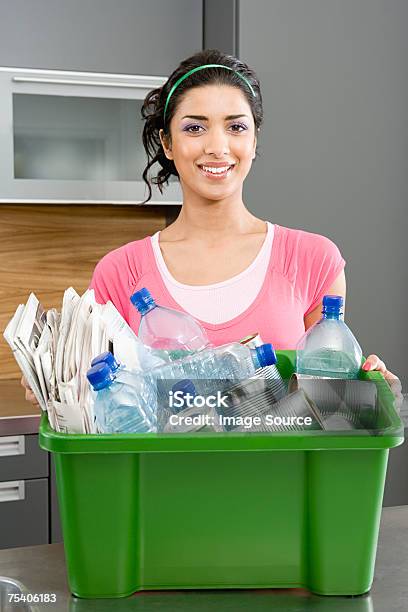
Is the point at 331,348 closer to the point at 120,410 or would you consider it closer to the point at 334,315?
the point at 334,315

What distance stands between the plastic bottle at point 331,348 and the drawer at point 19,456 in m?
1.65

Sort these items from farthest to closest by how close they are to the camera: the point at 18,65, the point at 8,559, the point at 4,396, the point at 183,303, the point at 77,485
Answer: the point at 4,396, the point at 18,65, the point at 183,303, the point at 8,559, the point at 77,485

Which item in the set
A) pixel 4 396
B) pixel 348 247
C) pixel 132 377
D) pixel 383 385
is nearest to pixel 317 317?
pixel 383 385

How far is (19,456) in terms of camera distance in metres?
2.47

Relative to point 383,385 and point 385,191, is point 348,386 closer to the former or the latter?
point 383,385

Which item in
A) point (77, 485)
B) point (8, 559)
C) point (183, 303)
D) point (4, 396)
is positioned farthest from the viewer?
point (4, 396)

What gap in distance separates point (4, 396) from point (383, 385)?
6.67ft

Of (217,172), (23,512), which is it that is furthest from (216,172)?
(23,512)

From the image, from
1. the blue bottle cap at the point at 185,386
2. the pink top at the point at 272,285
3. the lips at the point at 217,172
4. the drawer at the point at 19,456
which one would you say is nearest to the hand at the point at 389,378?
the blue bottle cap at the point at 185,386

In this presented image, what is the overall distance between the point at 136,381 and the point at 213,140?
81 centimetres

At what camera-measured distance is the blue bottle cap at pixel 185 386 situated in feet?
2.60

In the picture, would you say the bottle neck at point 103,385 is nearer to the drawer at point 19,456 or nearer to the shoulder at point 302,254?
the shoulder at point 302,254

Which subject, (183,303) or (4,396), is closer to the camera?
(183,303)

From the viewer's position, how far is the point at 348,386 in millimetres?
840
